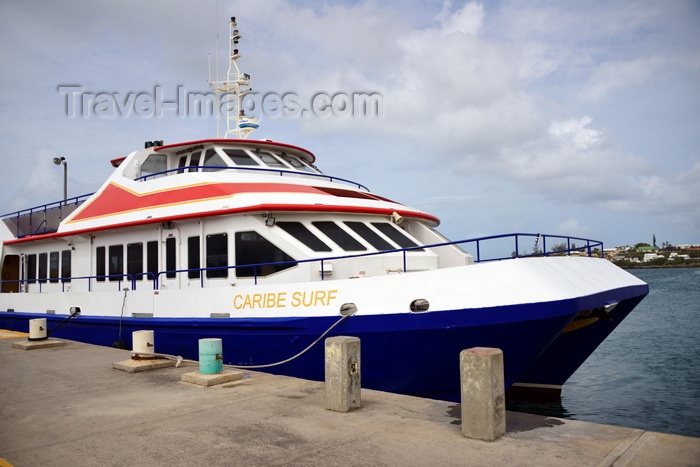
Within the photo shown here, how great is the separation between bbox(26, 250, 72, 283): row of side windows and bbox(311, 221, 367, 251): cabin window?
262 inches

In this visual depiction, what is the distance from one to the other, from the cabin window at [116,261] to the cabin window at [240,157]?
9.83 ft

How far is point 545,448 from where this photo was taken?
4.66 metres

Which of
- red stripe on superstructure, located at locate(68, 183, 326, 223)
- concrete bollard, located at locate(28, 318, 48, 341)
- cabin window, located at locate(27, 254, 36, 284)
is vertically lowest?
concrete bollard, located at locate(28, 318, 48, 341)

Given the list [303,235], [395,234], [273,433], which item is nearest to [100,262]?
[303,235]

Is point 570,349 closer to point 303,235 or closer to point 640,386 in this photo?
point 303,235

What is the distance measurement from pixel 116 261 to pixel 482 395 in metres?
9.36

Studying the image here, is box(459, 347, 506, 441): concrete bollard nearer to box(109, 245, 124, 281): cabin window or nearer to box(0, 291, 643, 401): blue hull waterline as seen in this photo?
box(0, 291, 643, 401): blue hull waterline

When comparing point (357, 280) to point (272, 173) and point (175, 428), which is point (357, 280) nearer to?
point (175, 428)

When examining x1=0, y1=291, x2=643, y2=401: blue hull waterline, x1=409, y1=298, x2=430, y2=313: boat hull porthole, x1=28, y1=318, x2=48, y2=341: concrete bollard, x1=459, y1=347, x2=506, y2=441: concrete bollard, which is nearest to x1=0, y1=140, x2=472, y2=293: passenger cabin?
x1=409, y1=298, x2=430, y2=313: boat hull porthole

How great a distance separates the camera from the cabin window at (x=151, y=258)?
35.6ft

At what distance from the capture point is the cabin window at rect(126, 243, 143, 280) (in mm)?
11195

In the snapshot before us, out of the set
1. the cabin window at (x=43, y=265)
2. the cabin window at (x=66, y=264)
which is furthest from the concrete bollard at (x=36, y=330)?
the cabin window at (x=43, y=265)

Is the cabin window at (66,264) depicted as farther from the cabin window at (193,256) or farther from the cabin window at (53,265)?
the cabin window at (193,256)

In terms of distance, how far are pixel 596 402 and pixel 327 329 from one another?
7525mm
